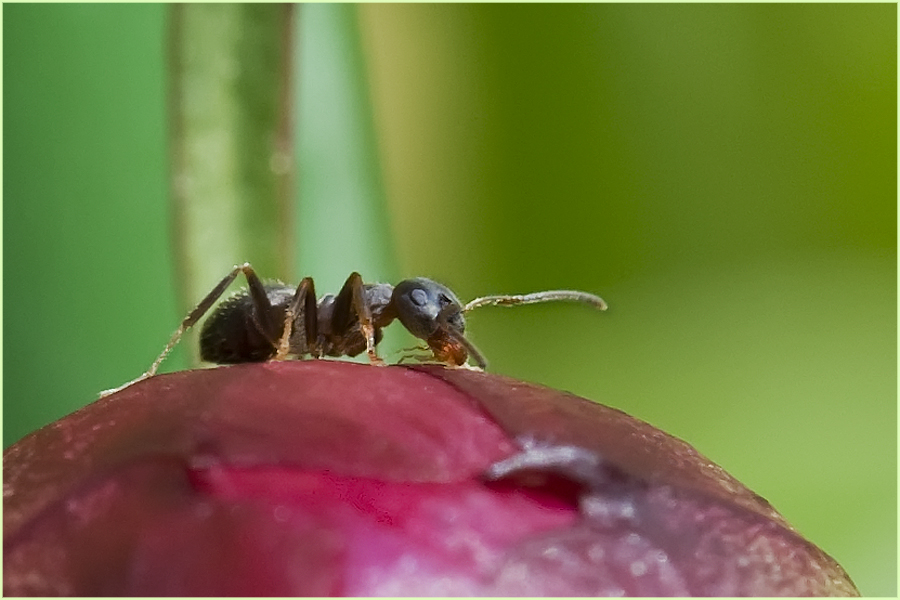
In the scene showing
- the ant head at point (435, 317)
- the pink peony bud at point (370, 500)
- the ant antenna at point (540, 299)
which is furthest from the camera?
the ant antenna at point (540, 299)

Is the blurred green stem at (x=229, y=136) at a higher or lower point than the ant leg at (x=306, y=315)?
higher

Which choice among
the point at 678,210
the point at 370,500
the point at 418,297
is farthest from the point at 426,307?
the point at 370,500

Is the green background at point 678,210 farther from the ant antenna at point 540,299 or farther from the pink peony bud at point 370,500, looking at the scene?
the pink peony bud at point 370,500

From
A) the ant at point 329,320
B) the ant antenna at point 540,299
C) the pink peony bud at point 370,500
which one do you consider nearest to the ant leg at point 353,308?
the ant at point 329,320

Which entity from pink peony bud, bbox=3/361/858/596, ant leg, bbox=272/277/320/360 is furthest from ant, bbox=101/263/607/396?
pink peony bud, bbox=3/361/858/596

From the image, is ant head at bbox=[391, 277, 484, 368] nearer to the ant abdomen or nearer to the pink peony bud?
the ant abdomen

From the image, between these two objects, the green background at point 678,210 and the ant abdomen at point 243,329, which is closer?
the ant abdomen at point 243,329
